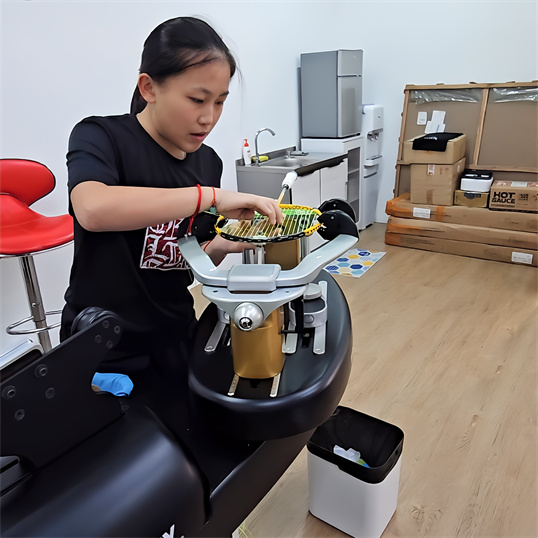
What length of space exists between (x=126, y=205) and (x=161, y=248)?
23 cm

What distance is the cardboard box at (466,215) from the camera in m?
3.50

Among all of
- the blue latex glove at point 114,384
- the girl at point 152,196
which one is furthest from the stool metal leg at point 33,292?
the blue latex glove at point 114,384

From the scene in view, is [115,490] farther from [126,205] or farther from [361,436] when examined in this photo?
[361,436]

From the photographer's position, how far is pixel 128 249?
3.30ft

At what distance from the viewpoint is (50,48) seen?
7.31 feet

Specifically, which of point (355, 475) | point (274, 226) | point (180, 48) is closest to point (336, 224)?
point (274, 226)

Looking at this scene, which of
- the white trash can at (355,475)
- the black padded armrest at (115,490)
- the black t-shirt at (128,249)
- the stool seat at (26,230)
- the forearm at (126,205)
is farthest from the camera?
the stool seat at (26,230)

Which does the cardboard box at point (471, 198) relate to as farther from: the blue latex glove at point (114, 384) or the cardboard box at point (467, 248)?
the blue latex glove at point (114, 384)

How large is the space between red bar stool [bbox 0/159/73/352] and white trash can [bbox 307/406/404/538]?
1110mm

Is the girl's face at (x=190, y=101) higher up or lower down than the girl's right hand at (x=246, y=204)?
higher up

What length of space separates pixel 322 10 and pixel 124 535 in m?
4.61

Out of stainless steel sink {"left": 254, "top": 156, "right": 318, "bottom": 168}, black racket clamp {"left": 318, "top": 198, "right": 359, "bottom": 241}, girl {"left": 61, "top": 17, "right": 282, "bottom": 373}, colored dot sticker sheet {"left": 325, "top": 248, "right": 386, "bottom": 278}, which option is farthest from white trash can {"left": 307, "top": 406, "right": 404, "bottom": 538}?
stainless steel sink {"left": 254, "top": 156, "right": 318, "bottom": 168}

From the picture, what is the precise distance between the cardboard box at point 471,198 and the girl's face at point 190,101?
325 centimetres

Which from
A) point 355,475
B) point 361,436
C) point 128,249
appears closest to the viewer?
point 128,249
